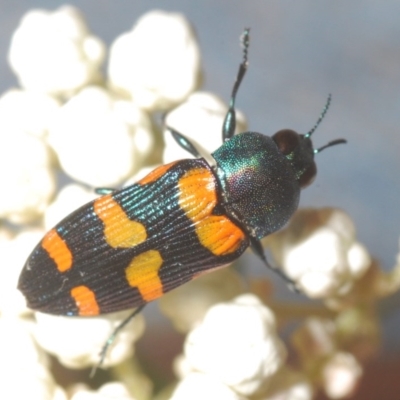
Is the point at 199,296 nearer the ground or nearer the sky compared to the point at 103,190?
nearer the ground

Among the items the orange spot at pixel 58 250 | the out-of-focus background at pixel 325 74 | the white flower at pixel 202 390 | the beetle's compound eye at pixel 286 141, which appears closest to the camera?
the white flower at pixel 202 390

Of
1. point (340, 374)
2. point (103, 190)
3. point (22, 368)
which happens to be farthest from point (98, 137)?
point (340, 374)

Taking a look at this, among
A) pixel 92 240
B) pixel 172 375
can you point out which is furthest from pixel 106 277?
pixel 172 375

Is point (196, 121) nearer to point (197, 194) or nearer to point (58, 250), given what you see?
point (197, 194)

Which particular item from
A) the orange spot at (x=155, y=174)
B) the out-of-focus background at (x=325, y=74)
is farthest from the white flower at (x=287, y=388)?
the out-of-focus background at (x=325, y=74)

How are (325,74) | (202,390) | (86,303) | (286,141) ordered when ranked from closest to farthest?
(202,390) < (86,303) < (286,141) < (325,74)

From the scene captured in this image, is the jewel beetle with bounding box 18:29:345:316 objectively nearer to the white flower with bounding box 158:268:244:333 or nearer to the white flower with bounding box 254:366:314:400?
the white flower with bounding box 158:268:244:333

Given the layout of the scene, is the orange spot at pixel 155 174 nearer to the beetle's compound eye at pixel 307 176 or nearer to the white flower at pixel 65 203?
the white flower at pixel 65 203
